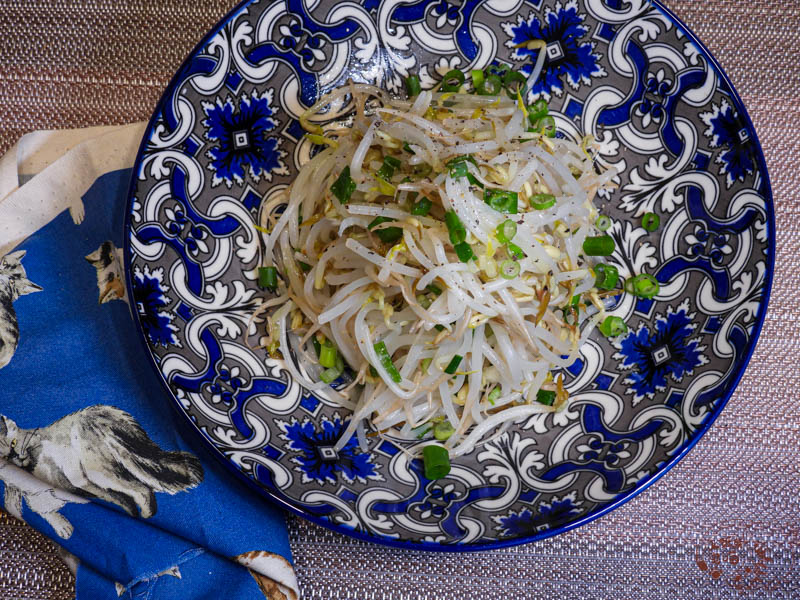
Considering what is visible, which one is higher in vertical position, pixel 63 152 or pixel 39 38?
pixel 39 38

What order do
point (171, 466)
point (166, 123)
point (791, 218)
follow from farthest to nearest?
point (791, 218), point (171, 466), point (166, 123)

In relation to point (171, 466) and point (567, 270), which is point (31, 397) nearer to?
point (171, 466)

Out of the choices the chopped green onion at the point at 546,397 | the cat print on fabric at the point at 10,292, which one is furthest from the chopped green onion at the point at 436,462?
the cat print on fabric at the point at 10,292

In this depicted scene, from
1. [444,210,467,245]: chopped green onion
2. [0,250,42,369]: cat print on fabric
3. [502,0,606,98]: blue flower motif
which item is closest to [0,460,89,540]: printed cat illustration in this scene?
[0,250,42,369]: cat print on fabric

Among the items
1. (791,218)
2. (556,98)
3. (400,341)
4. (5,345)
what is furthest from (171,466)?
(791,218)

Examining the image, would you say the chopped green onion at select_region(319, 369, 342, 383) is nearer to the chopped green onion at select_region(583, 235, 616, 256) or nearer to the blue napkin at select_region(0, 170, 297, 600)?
the blue napkin at select_region(0, 170, 297, 600)

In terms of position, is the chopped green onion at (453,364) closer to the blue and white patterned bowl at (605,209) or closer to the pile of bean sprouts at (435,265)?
the pile of bean sprouts at (435,265)

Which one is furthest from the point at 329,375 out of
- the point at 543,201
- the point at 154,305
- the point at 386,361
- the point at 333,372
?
the point at 543,201
